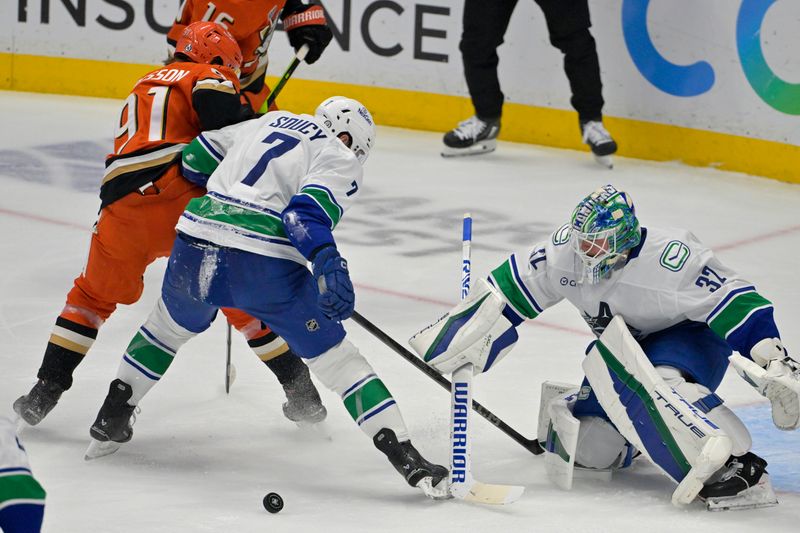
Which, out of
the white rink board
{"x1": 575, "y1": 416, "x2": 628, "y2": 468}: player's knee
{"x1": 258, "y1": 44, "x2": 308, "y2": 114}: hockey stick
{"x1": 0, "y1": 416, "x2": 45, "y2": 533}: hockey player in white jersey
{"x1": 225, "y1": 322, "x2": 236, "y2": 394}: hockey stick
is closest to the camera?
{"x1": 0, "y1": 416, "x2": 45, "y2": 533}: hockey player in white jersey

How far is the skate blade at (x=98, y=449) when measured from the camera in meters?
3.44

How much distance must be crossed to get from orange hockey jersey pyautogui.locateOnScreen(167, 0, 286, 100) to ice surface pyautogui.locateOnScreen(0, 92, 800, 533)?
31.6 inches

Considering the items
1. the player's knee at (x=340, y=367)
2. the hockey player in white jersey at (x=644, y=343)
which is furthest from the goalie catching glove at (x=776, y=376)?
the player's knee at (x=340, y=367)

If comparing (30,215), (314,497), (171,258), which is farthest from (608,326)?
(30,215)

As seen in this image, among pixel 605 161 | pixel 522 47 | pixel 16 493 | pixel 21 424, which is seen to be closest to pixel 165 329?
pixel 21 424

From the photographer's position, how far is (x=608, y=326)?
324 centimetres

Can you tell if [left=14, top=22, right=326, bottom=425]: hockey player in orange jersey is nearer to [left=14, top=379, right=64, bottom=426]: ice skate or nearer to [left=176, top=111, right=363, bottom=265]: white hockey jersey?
[left=14, top=379, right=64, bottom=426]: ice skate

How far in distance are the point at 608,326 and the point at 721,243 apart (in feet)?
8.56

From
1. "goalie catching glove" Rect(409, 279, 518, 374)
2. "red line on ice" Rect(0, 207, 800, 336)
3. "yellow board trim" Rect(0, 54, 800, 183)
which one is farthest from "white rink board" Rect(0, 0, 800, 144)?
"goalie catching glove" Rect(409, 279, 518, 374)

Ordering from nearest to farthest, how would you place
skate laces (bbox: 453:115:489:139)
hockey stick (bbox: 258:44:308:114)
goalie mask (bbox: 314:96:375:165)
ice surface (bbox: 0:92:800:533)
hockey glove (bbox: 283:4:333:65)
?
ice surface (bbox: 0:92:800:533), goalie mask (bbox: 314:96:375:165), hockey stick (bbox: 258:44:308:114), hockey glove (bbox: 283:4:333:65), skate laces (bbox: 453:115:489:139)

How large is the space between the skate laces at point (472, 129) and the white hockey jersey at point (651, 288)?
147 inches

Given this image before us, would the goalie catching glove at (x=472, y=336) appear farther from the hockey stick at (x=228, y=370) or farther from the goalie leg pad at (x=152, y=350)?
the hockey stick at (x=228, y=370)

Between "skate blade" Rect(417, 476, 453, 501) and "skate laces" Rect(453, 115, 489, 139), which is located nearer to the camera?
"skate blade" Rect(417, 476, 453, 501)

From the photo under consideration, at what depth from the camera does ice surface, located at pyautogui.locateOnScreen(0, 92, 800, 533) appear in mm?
3098
